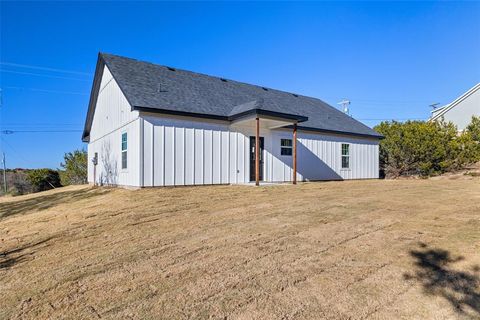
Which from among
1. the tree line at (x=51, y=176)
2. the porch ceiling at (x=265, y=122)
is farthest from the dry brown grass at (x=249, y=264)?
the tree line at (x=51, y=176)

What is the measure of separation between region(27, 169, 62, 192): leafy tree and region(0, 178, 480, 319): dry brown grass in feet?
53.2

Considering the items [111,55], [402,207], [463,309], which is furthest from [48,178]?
[463,309]

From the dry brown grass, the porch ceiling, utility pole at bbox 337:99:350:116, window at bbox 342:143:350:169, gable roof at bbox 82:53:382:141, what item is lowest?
the dry brown grass

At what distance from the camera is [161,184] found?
10.3 metres

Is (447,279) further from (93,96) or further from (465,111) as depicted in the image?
(465,111)

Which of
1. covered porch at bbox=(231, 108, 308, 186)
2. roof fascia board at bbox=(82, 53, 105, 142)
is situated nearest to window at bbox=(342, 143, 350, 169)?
covered porch at bbox=(231, 108, 308, 186)

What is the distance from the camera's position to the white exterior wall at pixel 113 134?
10273 mm

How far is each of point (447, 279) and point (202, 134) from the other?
9.18 m

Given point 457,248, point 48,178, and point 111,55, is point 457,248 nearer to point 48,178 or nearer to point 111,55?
point 111,55

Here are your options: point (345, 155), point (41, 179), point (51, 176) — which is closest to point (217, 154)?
point (345, 155)

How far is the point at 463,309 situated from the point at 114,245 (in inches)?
178

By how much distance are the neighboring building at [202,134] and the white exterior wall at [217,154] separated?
A: 36mm

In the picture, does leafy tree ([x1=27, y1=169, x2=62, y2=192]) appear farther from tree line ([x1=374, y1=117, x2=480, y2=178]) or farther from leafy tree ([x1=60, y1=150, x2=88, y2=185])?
tree line ([x1=374, y1=117, x2=480, y2=178])

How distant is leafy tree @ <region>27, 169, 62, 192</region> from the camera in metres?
20.0
